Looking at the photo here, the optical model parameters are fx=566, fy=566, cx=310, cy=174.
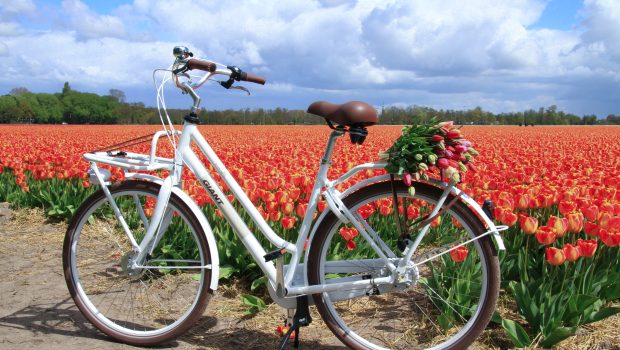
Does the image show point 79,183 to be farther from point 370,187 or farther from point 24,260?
point 370,187

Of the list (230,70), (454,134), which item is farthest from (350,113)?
(230,70)

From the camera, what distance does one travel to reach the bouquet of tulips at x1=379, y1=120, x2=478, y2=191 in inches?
116

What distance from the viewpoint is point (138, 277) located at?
143 inches

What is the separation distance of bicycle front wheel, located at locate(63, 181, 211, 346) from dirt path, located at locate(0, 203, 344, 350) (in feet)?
0.55

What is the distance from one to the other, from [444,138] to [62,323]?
9.59ft

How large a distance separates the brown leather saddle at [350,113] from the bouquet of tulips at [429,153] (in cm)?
20

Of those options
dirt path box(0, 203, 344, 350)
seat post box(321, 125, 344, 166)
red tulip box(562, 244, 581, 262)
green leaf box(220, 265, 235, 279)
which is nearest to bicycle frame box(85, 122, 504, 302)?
seat post box(321, 125, 344, 166)

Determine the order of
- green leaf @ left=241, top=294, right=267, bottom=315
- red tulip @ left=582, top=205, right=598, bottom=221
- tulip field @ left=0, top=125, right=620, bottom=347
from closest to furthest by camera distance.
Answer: tulip field @ left=0, top=125, right=620, bottom=347 → red tulip @ left=582, top=205, right=598, bottom=221 → green leaf @ left=241, top=294, right=267, bottom=315

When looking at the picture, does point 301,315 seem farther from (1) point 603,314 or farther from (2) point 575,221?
(2) point 575,221

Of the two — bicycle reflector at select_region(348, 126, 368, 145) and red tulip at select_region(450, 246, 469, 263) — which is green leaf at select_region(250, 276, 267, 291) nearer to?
red tulip at select_region(450, 246, 469, 263)

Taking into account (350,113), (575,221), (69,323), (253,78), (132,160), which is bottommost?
(69,323)

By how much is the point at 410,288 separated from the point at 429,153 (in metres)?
0.78

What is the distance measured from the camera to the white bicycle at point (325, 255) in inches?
121

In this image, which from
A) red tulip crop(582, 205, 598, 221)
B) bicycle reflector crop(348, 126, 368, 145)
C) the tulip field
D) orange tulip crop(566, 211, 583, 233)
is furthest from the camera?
red tulip crop(582, 205, 598, 221)
